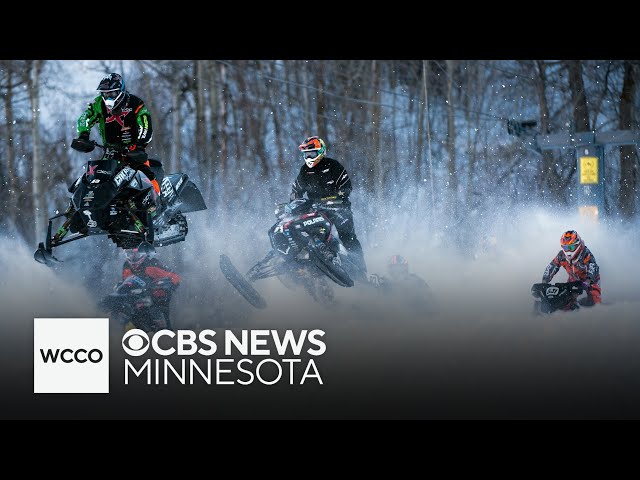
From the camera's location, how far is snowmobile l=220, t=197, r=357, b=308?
9.51 meters

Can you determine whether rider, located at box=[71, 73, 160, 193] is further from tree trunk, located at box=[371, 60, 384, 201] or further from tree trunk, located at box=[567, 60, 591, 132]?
tree trunk, located at box=[567, 60, 591, 132]

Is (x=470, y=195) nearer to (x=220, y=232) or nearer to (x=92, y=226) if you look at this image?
(x=220, y=232)

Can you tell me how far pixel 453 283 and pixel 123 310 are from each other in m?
2.88

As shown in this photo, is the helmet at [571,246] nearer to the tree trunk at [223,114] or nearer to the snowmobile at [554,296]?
the snowmobile at [554,296]

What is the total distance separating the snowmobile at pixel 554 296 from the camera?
970cm

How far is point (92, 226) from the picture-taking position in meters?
8.84

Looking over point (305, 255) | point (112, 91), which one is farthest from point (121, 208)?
point (305, 255)

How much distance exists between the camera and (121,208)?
8.72 meters

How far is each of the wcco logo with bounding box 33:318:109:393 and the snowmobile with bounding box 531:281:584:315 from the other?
3.75m

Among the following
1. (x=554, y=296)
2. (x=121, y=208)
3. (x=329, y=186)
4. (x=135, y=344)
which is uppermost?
(x=329, y=186)

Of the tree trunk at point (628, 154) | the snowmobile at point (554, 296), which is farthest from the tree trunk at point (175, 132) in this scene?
the tree trunk at point (628, 154)

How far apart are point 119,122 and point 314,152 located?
1.74 meters

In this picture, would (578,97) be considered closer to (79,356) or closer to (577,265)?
(577,265)

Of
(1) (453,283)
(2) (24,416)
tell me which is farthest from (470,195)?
(2) (24,416)
